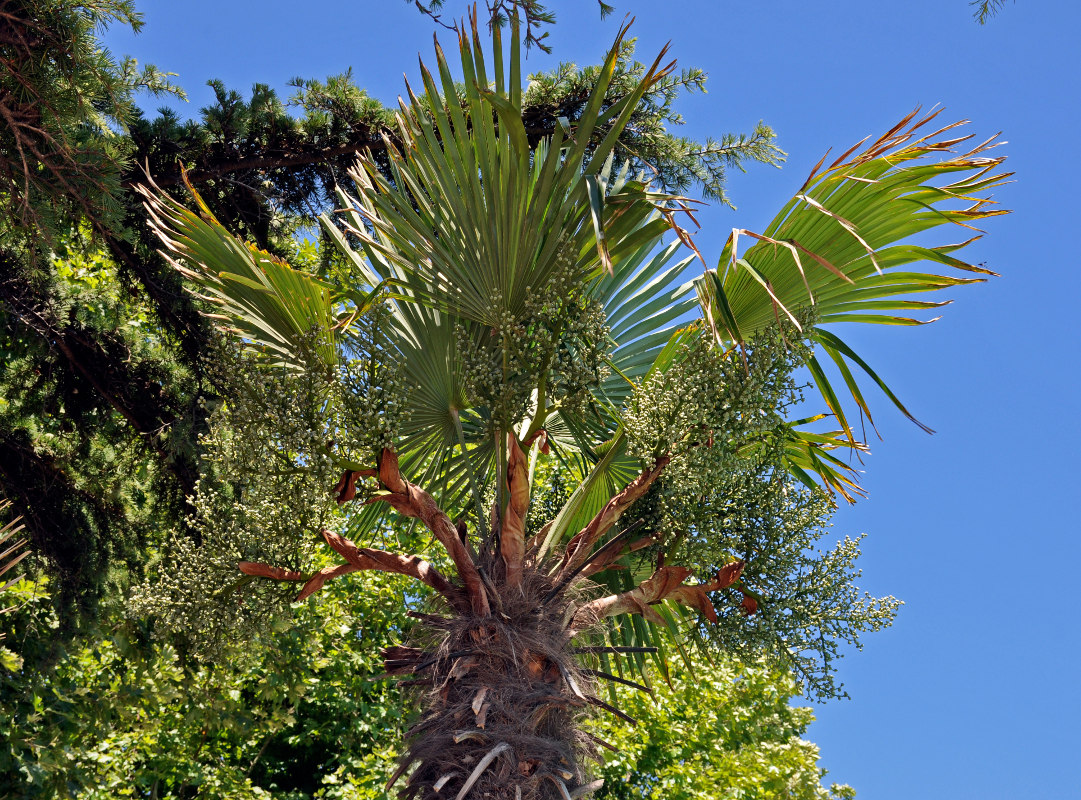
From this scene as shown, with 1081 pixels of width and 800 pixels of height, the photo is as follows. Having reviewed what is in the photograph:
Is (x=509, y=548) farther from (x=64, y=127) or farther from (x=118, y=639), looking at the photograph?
(x=118, y=639)

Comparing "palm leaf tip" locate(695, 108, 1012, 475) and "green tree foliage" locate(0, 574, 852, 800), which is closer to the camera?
"palm leaf tip" locate(695, 108, 1012, 475)

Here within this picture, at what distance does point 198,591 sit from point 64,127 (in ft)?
9.46

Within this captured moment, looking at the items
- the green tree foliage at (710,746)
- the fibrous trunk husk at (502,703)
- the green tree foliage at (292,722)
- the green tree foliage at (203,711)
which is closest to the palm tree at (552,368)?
the fibrous trunk husk at (502,703)

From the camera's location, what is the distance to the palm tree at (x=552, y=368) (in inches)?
170

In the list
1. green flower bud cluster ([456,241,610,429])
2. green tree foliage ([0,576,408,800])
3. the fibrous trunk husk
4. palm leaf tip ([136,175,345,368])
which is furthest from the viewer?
green tree foliage ([0,576,408,800])

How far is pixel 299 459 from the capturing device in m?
4.80

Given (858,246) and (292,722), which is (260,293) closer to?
(858,246)

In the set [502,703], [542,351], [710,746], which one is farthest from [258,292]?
[710,746]

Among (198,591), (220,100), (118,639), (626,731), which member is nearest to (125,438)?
(118,639)

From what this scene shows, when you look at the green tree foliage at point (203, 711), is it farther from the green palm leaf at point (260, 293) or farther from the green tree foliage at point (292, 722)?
the green palm leaf at point (260, 293)

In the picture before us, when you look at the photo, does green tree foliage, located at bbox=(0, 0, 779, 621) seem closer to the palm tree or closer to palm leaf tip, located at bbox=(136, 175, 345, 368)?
palm leaf tip, located at bbox=(136, 175, 345, 368)

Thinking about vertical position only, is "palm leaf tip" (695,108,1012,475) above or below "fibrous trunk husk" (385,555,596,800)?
above

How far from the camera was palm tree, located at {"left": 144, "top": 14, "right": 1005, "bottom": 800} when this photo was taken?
14.1ft

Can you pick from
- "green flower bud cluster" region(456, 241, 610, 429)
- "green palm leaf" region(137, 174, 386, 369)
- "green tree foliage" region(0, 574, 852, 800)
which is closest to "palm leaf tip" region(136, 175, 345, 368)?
"green palm leaf" region(137, 174, 386, 369)
